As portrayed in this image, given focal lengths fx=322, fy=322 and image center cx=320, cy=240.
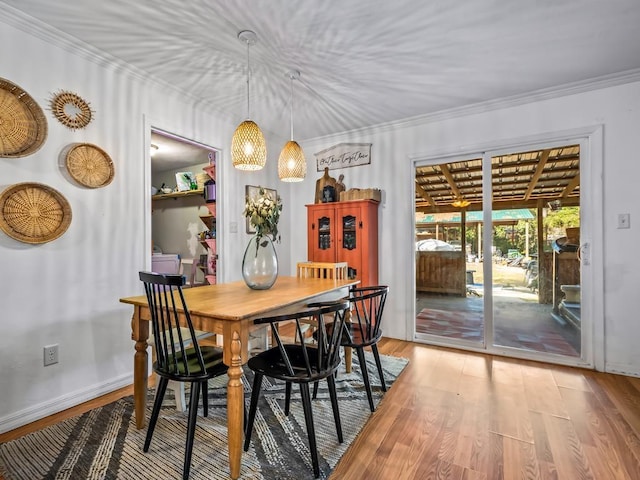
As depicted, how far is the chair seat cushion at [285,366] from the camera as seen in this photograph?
4.86 feet

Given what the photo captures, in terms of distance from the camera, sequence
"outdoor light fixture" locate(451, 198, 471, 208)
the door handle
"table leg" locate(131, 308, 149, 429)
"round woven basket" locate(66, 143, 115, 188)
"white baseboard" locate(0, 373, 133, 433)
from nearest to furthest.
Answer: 1. "table leg" locate(131, 308, 149, 429)
2. "white baseboard" locate(0, 373, 133, 433)
3. "round woven basket" locate(66, 143, 115, 188)
4. the door handle
5. "outdoor light fixture" locate(451, 198, 471, 208)

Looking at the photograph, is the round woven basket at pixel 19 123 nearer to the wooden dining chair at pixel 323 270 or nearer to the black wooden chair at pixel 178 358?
the black wooden chair at pixel 178 358

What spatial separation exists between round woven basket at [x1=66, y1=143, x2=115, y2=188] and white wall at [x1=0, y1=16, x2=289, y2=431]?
55mm

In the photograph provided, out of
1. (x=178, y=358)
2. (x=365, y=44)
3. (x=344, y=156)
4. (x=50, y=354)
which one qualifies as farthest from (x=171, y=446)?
(x=344, y=156)

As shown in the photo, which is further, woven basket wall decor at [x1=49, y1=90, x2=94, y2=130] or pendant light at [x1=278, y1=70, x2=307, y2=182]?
pendant light at [x1=278, y1=70, x2=307, y2=182]

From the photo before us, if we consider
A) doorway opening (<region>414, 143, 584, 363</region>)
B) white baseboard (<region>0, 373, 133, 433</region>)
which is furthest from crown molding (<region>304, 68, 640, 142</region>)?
white baseboard (<region>0, 373, 133, 433</region>)

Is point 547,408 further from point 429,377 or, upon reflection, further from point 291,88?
point 291,88

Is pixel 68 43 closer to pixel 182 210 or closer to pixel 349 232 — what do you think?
pixel 349 232

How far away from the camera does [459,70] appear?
8.26ft

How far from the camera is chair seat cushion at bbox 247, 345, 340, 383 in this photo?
1.48 m

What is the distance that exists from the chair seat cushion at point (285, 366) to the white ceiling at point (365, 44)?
1.96m

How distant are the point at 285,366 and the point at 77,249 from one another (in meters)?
1.68

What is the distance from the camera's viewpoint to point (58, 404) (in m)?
2.05

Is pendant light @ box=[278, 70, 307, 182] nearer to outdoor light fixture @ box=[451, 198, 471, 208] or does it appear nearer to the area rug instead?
the area rug
